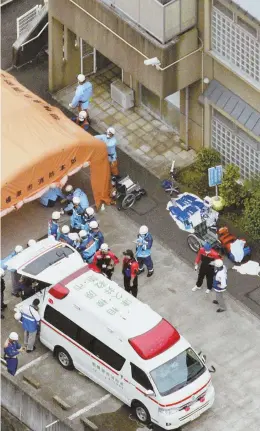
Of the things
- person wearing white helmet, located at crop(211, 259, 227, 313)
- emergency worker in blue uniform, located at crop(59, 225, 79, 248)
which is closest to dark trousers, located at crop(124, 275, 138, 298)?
emergency worker in blue uniform, located at crop(59, 225, 79, 248)

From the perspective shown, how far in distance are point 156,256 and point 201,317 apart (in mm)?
2941

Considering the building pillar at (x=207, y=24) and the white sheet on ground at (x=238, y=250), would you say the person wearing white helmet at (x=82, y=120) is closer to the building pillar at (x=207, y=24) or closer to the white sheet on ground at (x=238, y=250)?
the building pillar at (x=207, y=24)

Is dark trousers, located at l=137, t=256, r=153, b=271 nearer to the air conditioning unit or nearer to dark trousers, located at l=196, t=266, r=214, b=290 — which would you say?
dark trousers, located at l=196, t=266, r=214, b=290

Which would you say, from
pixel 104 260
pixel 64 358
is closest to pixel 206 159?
pixel 104 260

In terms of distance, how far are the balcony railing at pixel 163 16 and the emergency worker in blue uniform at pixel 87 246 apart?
21.2 ft

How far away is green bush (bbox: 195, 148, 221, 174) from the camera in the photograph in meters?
53.2

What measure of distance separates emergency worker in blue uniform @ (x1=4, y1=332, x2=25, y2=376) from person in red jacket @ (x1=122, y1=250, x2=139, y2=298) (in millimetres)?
4044

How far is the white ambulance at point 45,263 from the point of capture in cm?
4825

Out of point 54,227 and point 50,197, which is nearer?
point 54,227

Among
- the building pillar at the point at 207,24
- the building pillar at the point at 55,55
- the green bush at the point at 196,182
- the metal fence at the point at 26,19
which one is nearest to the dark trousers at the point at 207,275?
the green bush at the point at 196,182

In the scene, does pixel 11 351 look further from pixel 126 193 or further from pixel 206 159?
pixel 206 159

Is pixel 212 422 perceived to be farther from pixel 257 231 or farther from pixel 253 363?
pixel 257 231

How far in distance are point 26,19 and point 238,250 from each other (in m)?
13.2

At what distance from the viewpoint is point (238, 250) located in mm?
51344
